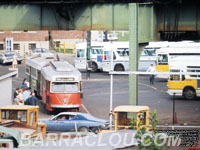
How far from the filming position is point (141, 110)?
21.2 meters

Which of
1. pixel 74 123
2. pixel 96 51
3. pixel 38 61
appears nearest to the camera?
pixel 74 123

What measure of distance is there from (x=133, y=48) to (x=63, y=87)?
8.11 meters

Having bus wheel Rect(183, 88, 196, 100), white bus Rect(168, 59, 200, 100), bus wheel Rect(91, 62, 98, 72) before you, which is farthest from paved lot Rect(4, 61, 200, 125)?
bus wheel Rect(91, 62, 98, 72)

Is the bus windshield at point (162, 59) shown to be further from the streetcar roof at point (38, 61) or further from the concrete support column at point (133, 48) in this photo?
the concrete support column at point (133, 48)

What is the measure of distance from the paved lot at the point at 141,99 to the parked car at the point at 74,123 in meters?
4.84

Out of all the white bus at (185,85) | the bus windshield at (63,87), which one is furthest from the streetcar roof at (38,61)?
the white bus at (185,85)

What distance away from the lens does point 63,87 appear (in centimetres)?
3066

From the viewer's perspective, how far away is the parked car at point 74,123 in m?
23.8

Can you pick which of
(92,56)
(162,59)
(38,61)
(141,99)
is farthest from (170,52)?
(38,61)

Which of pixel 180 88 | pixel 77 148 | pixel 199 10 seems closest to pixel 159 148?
pixel 77 148

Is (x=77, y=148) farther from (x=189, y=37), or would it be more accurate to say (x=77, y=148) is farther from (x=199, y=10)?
(x=189, y=37)

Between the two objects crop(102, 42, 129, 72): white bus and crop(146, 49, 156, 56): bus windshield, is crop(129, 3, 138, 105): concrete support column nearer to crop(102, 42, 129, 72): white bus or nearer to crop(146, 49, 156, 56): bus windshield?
crop(102, 42, 129, 72): white bus

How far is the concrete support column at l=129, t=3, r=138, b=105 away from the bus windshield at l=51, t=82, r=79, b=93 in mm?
7599

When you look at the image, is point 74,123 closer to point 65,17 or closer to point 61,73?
point 65,17
